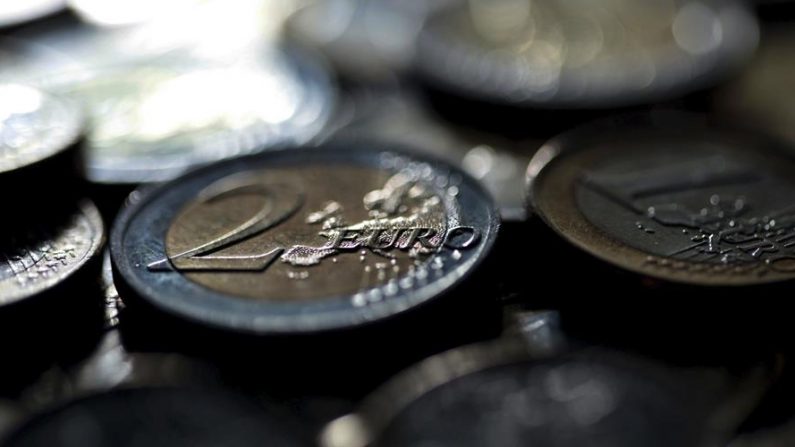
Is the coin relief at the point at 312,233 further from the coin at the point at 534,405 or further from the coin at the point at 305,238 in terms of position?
the coin at the point at 534,405

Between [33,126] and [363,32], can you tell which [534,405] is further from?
[363,32]

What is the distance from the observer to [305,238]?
1.26m

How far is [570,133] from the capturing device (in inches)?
61.6

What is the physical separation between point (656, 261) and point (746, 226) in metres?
0.22

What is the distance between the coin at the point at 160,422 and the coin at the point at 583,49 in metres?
1.05

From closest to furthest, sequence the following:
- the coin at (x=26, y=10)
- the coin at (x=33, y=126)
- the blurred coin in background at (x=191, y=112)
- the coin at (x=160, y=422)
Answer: the coin at (x=160, y=422) < the coin at (x=33, y=126) < the blurred coin in background at (x=191, y=112) < the coin at (x=26, y=10)

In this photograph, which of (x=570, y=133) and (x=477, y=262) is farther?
(x=570, y=133)

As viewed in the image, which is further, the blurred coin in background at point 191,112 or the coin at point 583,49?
the coin at point 583,49

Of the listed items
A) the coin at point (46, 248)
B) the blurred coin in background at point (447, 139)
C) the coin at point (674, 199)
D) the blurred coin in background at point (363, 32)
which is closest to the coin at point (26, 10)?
the blurred coin in background at point (363, 32)

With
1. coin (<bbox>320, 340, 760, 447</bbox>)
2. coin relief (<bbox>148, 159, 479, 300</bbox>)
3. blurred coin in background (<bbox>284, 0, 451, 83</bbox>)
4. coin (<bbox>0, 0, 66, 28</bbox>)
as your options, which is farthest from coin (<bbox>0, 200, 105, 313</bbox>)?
coin (<bbox>0, 0, 66, 28</bbox>)

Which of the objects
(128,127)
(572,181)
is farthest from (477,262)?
(128,127)

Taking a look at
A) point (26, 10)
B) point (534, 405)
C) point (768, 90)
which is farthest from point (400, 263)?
point (26, 10)

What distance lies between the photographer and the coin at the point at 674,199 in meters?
1.18

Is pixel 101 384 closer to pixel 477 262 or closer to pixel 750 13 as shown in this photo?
pixel 477 262
